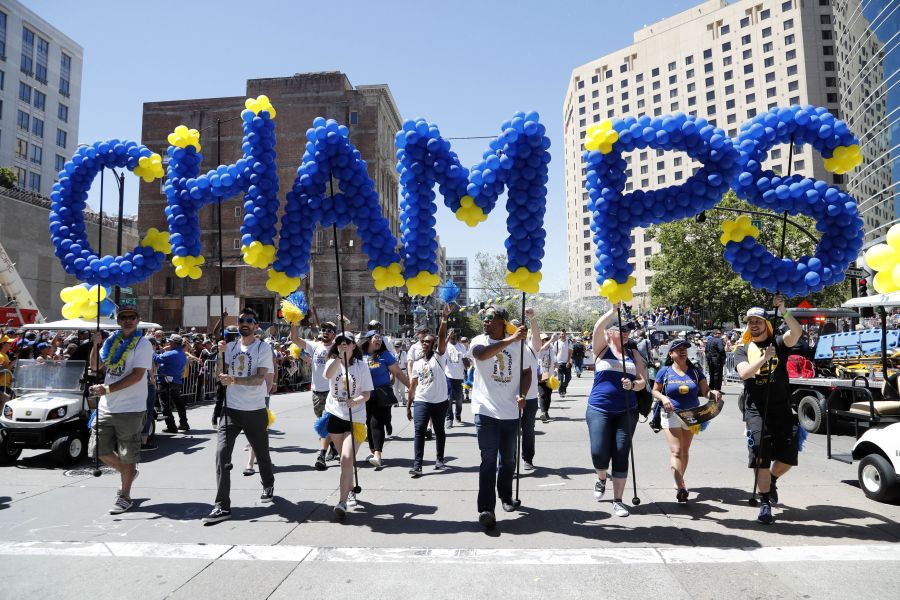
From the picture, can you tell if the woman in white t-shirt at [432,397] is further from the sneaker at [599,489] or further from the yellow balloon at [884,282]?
the yellow balloon at [884,282]

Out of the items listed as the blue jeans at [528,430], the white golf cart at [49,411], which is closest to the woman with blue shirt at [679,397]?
the blue jeans at [528,430]

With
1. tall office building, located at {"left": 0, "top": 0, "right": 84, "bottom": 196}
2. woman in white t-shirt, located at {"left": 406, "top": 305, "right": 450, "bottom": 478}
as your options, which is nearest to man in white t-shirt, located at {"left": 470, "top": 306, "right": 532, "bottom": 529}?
woman in white t-shirt, located at {"left": 406, "top": 305, "right": 450, "bottom": 478}

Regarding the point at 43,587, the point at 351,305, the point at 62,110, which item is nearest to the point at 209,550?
the point at 43,587

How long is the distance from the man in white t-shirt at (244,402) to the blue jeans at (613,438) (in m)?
3.34

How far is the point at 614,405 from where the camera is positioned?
5.50m

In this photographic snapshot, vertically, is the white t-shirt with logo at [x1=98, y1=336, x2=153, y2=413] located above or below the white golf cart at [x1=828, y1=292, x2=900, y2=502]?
above

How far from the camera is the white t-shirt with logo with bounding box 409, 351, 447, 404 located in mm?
7438

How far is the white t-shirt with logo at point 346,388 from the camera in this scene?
227 inches

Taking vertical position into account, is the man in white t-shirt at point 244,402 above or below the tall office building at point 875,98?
below

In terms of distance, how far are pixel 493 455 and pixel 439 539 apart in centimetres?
86

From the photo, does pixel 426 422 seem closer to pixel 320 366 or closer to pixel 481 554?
pixel 320 366

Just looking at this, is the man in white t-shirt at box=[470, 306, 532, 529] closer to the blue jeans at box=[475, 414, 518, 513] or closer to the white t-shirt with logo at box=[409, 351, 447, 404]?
the blue jeans at box=[475, 414, 518, 513]

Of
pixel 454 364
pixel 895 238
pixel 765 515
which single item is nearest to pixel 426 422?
pixel 454 364

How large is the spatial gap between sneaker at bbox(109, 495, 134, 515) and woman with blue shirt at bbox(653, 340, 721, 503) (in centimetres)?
554
